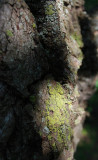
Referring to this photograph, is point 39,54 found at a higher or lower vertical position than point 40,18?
lower

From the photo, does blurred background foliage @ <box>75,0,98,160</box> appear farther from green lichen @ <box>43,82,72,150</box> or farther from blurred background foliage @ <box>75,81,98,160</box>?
green lichen @ <box>43,82,72,150</box>

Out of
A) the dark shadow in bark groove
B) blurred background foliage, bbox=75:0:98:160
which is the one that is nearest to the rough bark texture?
the dark shadow in bark groove

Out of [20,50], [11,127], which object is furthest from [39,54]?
[11,127]

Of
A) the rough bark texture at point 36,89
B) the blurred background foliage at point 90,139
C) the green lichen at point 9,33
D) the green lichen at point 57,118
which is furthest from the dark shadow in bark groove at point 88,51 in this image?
the blurred background foliage at point 90,139

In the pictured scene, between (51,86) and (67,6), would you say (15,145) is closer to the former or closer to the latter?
(51,86)

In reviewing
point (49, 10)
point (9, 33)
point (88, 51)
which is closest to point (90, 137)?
point (88, 51)

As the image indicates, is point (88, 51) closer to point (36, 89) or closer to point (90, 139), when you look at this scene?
point (36, 89)

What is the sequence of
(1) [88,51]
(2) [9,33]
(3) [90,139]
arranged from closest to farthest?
(2) [9,33] → (1) [88,51] → (3) [90,139]
